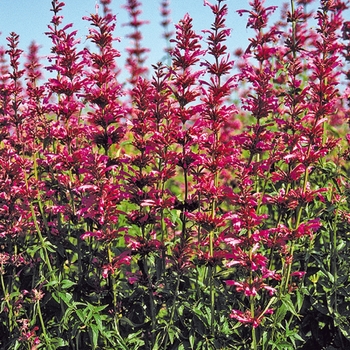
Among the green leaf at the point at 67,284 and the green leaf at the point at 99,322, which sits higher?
the green leaf at the point at 67,284

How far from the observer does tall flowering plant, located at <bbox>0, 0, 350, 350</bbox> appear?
11.6 feet

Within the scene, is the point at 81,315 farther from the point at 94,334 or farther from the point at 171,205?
the point at 171,205

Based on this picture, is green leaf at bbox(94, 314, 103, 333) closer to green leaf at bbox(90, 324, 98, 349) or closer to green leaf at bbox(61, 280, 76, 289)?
green leaf at bbox(90, 324, 98, 349)

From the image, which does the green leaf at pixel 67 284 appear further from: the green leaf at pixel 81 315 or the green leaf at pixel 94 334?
the green leaf at pixel 94 334

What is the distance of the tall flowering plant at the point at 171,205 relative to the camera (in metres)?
3.53

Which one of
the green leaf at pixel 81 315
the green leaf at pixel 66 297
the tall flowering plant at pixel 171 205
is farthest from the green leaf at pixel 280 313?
the green leaf at pixel 66 297

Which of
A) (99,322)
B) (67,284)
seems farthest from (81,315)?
(67,284)

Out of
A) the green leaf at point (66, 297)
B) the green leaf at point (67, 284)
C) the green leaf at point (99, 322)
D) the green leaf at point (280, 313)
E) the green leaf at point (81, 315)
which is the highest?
the green leaf at point (67, 284)

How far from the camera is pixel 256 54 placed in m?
4.27

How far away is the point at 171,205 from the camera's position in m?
3.60

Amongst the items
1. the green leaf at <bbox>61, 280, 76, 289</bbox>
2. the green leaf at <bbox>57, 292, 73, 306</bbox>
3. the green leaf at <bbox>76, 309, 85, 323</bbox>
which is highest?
the green leaf at <bbox>61, 280, 76, 289</bbox>

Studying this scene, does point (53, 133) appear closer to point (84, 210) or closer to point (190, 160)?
point (84, 210)

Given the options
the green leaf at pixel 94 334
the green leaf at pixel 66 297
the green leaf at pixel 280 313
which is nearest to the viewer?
the green leaf at pixel 94 334

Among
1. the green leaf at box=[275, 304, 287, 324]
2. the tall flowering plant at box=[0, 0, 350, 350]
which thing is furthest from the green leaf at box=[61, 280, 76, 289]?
the green leaf at box=[275, 304, 287, 324]
